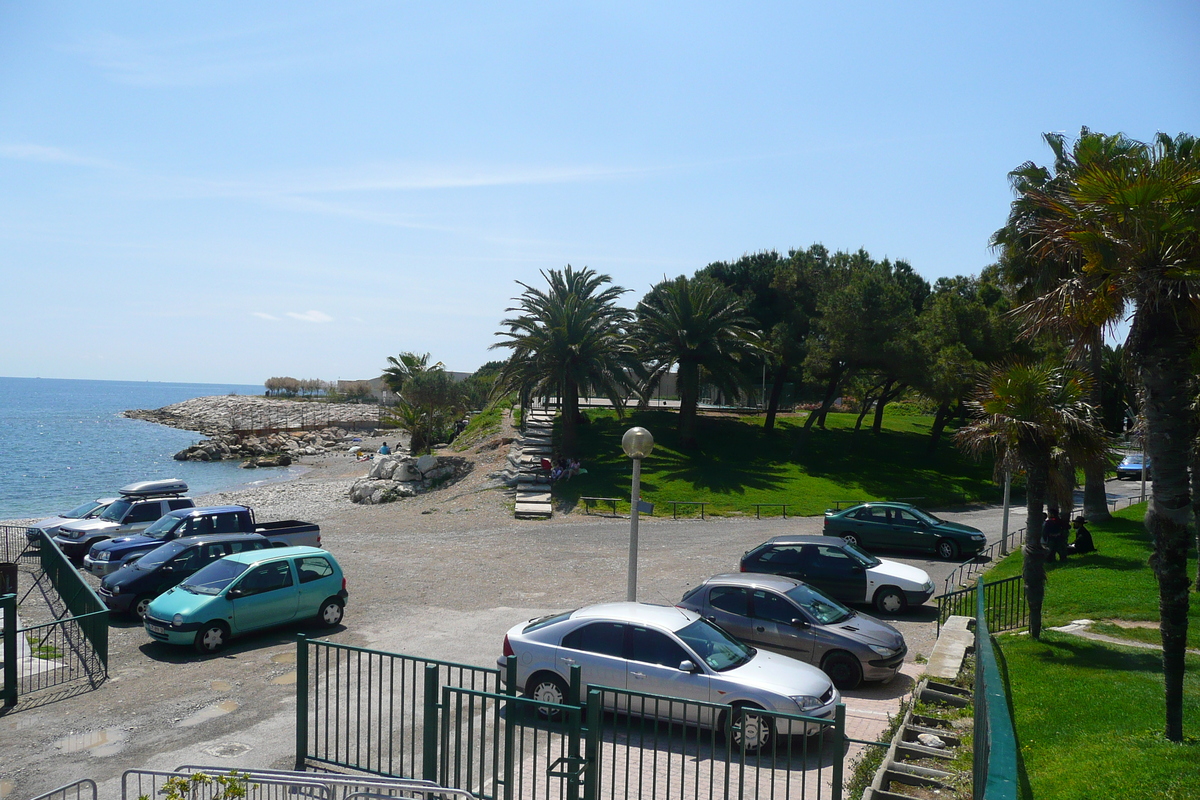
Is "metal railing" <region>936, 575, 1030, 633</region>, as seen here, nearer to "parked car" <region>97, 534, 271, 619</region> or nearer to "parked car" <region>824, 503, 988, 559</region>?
"parked car" <region>824, 503, 988, 559</region>

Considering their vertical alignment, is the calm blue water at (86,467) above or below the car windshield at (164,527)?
below

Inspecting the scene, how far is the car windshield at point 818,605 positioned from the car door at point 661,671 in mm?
3284

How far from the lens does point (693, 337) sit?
3850 centimetres

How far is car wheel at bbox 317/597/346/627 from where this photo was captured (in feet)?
48.4

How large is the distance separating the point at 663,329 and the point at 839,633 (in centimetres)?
2823

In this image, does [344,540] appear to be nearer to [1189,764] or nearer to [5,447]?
[1189,764]

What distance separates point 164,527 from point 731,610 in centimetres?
1479

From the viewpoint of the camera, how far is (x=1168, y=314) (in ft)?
27.4

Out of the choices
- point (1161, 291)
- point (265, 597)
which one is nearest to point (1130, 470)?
point (1161, 291)

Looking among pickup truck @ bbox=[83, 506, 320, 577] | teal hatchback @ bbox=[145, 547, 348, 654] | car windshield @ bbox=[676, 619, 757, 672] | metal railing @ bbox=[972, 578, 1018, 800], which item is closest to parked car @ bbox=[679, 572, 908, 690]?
car windshield @ bbox=[676, 619, 757, 672]

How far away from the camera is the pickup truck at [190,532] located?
19.0m

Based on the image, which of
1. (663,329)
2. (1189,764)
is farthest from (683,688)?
(663,329)

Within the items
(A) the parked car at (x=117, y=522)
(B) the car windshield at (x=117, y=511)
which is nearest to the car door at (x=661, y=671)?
(A) the parked car at (x=117, y=522)

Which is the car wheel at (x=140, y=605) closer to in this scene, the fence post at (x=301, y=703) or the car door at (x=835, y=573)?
the fence post at (x=301, y=703)
